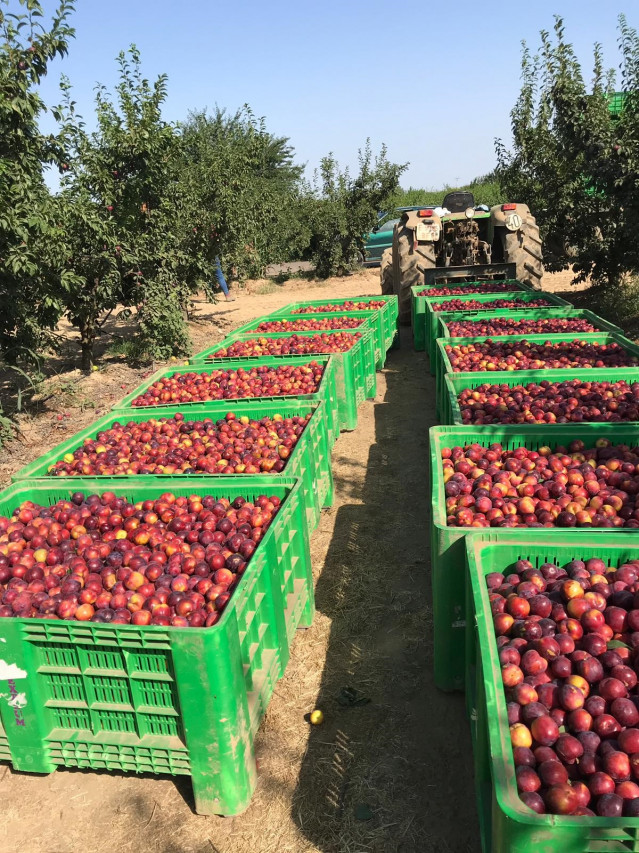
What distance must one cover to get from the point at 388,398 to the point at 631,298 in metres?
6.43

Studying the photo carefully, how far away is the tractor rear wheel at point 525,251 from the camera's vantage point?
11758 millimetres

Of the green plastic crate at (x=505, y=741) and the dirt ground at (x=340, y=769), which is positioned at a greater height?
the green plastic crate at (x=505, y=741)

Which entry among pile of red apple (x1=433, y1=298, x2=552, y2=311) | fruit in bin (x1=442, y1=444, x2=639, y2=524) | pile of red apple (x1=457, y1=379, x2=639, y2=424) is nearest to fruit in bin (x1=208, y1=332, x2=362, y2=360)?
pile of red apple (x1=433, y1=298, x2=552, y2=311)

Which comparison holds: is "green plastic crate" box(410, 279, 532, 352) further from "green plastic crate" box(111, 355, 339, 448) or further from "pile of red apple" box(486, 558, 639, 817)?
"pile of red apple" box(486, 558, 639, 817)

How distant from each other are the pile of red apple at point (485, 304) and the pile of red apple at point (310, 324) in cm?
137

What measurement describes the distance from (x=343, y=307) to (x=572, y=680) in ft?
30.4

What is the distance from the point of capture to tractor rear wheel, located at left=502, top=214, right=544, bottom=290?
463 inches

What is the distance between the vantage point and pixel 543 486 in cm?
378

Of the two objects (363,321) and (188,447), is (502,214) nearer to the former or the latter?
(363,321)

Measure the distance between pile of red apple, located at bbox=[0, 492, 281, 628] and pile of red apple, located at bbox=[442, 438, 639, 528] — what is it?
1164 millimetres

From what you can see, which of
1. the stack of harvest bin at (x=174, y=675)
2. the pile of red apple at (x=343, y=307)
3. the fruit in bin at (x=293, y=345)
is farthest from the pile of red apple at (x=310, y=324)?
the stack of harvest bin at (x=174, y=675)

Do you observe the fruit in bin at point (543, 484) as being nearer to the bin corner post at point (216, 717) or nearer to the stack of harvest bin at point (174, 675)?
the stack of harvest bin at point (174, 675)

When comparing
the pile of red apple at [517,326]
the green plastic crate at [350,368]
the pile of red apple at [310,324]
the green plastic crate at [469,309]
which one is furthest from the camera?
Result: the pile of red apple at [310,324]

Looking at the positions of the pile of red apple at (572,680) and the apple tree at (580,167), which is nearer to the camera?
the pile of red apple at (572,680)
